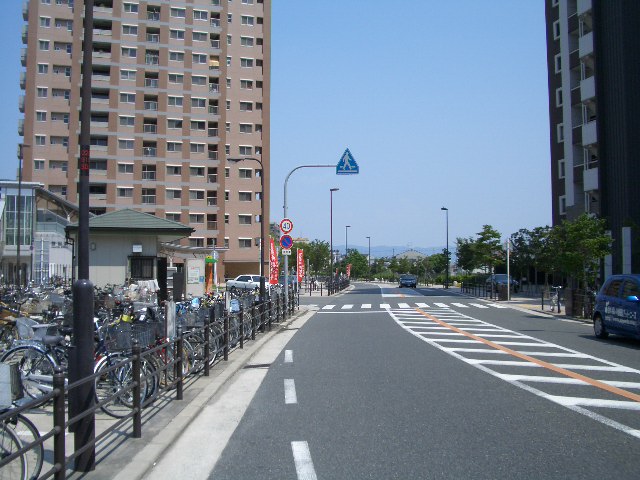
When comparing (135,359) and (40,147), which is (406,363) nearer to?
(135,359)

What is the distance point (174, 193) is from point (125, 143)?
7.22 meters

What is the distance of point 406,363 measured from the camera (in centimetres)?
1152

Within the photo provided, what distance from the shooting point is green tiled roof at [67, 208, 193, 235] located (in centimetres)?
2278

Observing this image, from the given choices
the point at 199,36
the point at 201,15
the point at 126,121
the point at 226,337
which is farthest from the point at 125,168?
the point at 226,337

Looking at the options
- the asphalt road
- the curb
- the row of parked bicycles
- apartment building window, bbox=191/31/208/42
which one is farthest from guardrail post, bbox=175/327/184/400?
apartment building window, bbox=191/31/208/42

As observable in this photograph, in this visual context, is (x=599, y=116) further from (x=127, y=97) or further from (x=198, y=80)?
(x=127, y=97)

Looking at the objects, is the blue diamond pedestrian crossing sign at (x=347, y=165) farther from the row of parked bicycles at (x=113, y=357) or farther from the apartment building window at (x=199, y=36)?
the apartment building window at (x=199, y=36)

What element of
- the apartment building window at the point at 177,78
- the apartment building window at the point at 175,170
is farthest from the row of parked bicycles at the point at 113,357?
the apartment building window at the point at 177,78

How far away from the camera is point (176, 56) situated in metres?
65.5

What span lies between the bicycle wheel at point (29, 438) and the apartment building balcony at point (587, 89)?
40137mm

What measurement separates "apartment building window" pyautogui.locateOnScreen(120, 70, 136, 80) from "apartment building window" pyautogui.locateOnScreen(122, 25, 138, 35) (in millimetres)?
4133

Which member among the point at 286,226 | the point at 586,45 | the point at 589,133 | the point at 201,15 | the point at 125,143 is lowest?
the point at 286,226

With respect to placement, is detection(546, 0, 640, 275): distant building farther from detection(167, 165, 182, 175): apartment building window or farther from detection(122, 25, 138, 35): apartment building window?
detection(122, 25, 138, 35): apartment building window

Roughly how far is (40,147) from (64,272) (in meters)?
26.3
